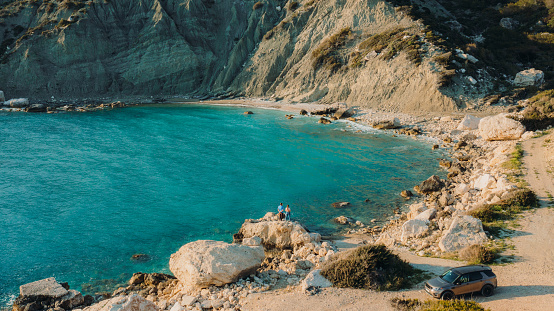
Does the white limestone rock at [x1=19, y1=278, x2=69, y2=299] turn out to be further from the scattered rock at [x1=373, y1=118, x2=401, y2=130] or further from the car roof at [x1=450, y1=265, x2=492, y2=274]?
the scattered rock at [x1=373, y1=118, x2=401, y2=130]

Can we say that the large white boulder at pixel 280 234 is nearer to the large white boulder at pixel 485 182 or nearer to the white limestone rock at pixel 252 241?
the white limestone rock at pixel 252 241

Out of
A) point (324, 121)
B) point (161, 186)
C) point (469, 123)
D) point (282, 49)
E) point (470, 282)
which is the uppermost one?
point (282, 49)

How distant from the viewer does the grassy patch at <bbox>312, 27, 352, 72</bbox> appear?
72.9 meters

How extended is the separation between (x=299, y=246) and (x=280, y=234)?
1486 mm

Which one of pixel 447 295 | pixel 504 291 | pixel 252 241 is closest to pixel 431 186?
pixel 504 291

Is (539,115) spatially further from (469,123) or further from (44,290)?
(44,290)

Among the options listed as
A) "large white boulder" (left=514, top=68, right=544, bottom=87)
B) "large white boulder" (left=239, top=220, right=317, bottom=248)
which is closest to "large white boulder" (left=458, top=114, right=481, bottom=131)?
"large white boulder" (left=514, top=68, right=544, bottom=87)

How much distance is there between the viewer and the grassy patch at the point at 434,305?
1217 centimetres

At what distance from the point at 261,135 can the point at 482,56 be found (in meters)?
42.1

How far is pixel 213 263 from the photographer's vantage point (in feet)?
54.9

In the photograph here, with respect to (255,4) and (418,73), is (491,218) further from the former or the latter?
(255,4)

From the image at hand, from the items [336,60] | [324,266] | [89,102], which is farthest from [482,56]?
[89,102]

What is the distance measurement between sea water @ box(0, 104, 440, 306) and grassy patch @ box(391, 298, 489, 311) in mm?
10920

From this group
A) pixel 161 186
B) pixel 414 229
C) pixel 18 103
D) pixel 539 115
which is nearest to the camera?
pixel 414 229
